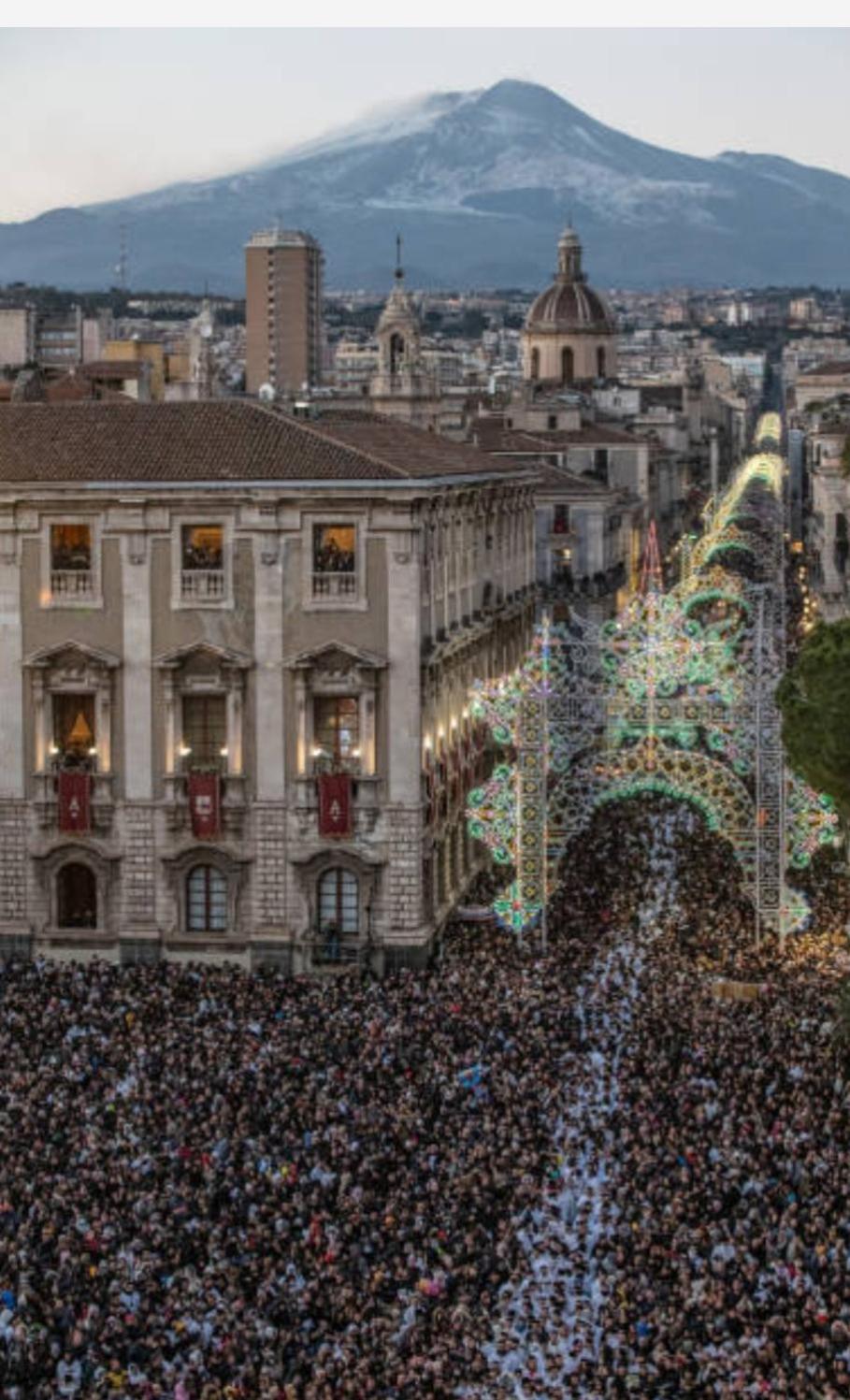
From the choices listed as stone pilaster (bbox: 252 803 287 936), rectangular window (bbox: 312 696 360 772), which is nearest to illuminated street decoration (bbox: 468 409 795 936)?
rectangular window (bbox: 312 696 360 772)

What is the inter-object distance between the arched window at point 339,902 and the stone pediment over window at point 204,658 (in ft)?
17.3

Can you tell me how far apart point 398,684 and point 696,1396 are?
94.4 feet

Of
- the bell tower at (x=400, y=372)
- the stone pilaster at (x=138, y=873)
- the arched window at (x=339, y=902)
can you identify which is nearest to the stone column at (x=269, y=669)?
the arched window at (x=339, y=902)

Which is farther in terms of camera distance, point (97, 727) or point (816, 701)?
point (97, 727)

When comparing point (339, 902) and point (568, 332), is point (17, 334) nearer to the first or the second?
point (568, 332)

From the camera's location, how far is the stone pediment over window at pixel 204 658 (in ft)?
193

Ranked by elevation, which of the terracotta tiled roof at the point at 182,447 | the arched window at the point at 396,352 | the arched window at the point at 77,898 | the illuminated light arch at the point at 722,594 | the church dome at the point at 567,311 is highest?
the church dome at the point at 567,311

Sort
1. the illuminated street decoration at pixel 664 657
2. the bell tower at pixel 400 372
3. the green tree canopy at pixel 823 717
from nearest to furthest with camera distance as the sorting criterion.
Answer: the green tree canopy at pixel 823 717 < the illuminated street decoration at pixel 664 657 < the bell tower at pixel 400 372

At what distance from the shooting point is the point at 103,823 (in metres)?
59.6

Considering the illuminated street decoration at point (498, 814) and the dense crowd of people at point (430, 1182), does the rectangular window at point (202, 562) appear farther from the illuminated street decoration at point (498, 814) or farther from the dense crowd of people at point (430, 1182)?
the dense crowd of people at point (430, 1182)

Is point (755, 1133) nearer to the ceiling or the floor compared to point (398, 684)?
nearer to the floor

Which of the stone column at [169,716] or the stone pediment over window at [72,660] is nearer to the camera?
the stone column at [169,716]

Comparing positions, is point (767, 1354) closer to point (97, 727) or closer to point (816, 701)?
point (816, 701)

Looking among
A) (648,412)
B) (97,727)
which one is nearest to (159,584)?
(97,727)
